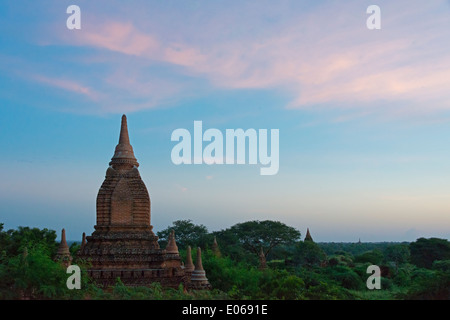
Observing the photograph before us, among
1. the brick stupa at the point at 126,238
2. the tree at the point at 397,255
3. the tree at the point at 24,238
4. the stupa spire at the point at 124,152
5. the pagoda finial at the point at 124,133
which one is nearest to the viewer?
the brick stupa at the point at 126,238

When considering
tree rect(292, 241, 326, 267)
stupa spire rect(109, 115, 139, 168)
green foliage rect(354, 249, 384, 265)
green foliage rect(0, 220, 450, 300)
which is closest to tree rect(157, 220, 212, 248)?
green foliage rect(0, 220, 450, 300)

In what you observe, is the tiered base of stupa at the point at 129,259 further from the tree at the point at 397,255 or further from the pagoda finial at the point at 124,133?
the tree at the point at 397,255

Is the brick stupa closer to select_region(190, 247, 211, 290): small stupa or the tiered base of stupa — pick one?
the tiered base of stupa

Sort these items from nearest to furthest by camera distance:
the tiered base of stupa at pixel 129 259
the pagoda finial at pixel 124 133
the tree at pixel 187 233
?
the tiered base of stupa at pixel 129 259 < the pagoda finial at pixel 124 133 < the tree at pixel 187 233

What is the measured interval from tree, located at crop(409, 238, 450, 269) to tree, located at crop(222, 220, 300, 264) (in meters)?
16.8

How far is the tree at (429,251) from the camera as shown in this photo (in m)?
62.7

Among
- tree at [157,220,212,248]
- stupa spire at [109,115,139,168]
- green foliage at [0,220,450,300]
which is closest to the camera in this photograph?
green foliage at [0,220,450,300]

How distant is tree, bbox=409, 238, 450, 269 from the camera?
6272cm

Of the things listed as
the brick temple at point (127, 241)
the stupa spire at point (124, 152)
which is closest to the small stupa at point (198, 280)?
the brick temple at point (127, 241)

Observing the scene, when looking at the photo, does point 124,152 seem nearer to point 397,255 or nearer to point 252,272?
point 252,272

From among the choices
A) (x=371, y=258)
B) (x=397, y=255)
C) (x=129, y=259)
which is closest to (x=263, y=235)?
(x=371, y=258)

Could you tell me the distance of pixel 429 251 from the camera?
63594 millimetres
